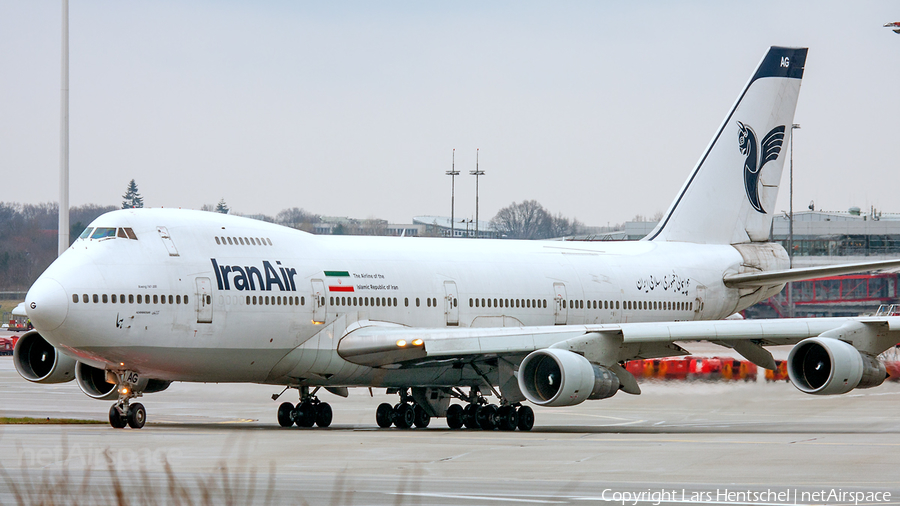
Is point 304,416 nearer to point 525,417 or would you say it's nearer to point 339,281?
point 339,281

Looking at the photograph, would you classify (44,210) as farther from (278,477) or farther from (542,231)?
(278,477)

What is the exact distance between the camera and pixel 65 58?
37.2 meters

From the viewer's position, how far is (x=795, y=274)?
29.8 m

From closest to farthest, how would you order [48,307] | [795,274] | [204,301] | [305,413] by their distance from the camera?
[48,307], [204,301], [305,413], [795,274]

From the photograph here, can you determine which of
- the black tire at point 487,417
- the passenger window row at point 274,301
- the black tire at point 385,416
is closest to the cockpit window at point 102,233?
the passenger window row at point 274,301

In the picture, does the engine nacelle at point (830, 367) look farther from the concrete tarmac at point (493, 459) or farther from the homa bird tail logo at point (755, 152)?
the homa bird tail logo at point (755, 152)

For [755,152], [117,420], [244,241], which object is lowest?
[117,420]

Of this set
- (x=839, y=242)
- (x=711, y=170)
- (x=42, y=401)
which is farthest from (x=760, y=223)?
(x=839, y=242)

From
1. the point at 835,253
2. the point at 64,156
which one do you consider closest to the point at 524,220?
the point at 835,253

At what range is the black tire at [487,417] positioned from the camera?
87.4ft

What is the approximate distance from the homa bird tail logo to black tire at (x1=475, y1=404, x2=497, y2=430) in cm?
1187

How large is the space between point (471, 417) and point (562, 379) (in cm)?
535

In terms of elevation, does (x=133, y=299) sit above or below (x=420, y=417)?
above

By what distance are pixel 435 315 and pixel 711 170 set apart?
1083 centimetres
